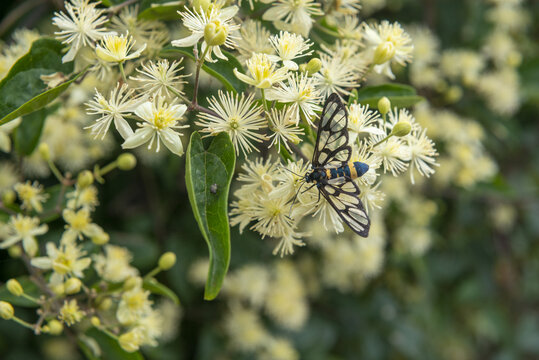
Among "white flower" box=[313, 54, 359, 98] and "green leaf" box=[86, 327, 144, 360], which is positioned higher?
"white flower" box=[313, 54, 359, 98]

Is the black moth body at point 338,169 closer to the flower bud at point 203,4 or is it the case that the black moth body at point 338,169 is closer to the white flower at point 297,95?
the white flower at point 297,95

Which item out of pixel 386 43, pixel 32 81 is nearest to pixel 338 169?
pixel 386 43

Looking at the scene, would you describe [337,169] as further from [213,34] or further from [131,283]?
[131,283]

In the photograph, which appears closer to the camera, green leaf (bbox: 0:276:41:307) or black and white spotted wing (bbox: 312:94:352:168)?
black and white spotted wing (bbox: 312:94:352:168)

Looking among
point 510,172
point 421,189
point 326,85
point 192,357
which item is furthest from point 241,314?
point 510,172

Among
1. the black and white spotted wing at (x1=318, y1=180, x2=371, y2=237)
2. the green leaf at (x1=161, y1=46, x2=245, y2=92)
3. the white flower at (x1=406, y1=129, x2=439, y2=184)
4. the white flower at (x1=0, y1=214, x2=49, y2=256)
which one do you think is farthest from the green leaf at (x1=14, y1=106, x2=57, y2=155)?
the white flower at (x1=406, y1=129, x2=439, y2=184)

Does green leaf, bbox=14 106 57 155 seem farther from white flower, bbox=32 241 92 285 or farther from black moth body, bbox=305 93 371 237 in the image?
black moth body, bbox=305 93 371 237
